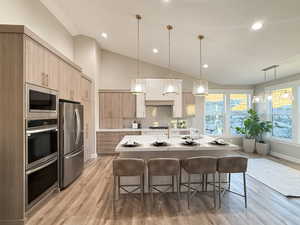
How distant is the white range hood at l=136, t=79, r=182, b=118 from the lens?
606 centimetres

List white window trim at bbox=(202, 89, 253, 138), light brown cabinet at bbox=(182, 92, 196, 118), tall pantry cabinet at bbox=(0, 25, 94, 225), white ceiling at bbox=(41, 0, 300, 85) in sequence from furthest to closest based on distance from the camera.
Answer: white window trim at bbox=(202, 89, 253, 138)
light brown cabinet at bbox=(182, 92, 196, 118)
white ceiling at bbox=(41, 0, 300, 85)
tall pantry cabinet at bbox=(0, 25, 94, 225)

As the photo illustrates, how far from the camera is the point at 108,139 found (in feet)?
19.3

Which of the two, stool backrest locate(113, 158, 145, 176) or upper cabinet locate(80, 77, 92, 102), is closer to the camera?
stool backrest locate(113, 158, 145, 176)

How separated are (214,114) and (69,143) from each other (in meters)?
5.71

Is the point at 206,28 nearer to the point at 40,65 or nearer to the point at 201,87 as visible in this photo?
the point at 201,87

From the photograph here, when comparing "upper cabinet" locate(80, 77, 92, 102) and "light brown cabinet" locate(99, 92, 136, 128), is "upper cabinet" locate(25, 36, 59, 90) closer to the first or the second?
"upper cabinet" locate(80, 77, 92, 102)

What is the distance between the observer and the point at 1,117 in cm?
223

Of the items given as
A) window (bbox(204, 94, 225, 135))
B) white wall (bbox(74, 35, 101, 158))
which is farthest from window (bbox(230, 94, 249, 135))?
white wall (bbox(74, 35, 101, 158))

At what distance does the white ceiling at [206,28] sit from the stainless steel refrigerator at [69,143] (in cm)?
236

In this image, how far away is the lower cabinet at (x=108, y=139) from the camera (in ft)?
19.2

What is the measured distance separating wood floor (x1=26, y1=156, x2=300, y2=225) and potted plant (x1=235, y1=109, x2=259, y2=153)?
334 centimetres

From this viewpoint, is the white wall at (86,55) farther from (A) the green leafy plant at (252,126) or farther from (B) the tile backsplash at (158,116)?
(A) the green leafy plant at (252,126)

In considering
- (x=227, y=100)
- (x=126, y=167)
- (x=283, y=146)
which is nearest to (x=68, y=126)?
(x=126, y=167)

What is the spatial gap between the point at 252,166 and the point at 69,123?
4774mm
